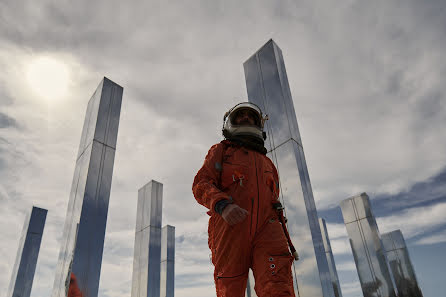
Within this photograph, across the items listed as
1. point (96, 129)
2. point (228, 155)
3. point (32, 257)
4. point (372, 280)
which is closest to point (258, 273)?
point (228, 155)

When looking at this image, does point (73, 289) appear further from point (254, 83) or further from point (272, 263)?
point (254, 83)

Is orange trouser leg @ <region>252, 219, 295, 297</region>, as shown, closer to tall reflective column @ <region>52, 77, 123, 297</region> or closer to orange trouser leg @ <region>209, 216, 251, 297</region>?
orange trouser leg @ <region>209, 216, 251, 297</region>

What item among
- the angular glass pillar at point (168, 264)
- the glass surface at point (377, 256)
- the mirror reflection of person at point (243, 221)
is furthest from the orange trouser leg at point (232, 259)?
the angular glass pillar at point (168, 264)

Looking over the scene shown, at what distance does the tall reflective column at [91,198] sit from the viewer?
482 centimetres

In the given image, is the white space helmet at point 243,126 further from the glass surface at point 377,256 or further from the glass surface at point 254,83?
the glass surface at point 377,256

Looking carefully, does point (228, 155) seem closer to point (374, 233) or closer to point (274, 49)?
point (274, 49)

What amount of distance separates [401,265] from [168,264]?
12.4 metres

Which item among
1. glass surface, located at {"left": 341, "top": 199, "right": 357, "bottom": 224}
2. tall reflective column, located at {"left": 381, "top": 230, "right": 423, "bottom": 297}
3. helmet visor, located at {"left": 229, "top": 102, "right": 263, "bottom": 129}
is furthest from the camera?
tall reflective column, located at {"left": 381, "top": 230, "right": 423, "bottom": 297}

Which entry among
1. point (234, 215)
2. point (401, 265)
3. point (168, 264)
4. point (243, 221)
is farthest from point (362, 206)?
point (234, 215)

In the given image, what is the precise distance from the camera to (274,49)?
5.23 metres

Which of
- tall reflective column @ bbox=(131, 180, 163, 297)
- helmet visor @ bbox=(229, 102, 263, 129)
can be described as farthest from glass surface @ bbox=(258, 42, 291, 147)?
tall reflective column @ bbox=(131, 180, 163, 297)

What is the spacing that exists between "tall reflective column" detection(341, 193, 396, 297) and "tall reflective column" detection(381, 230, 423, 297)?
9.87 feet

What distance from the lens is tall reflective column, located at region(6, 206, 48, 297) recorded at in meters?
11.0

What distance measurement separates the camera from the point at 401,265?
1477 centimetres
